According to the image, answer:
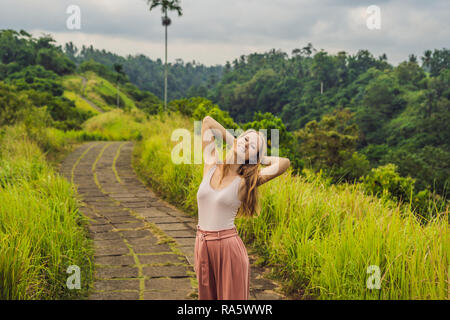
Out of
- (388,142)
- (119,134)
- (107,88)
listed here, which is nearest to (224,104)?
(107,88)

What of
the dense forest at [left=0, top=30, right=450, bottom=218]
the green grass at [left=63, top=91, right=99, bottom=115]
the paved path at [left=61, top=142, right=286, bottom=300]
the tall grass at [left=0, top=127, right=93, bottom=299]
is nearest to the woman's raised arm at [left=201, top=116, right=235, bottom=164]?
the paved path at [left=61, top=142, right=286, bottom=300]

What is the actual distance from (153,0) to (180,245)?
11.8 metres

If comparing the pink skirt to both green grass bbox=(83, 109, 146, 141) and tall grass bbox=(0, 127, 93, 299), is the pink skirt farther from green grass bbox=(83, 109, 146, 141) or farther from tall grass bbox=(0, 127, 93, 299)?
green grass bbox=(83, 109, 146, 141)

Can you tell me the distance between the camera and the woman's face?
1.97m

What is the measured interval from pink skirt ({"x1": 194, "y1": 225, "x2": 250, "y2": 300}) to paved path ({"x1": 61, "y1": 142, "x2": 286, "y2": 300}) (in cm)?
→ 100

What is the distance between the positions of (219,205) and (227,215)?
68 millimetres

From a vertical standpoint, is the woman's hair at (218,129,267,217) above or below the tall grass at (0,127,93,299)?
above

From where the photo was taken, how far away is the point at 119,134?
18969 millimetres

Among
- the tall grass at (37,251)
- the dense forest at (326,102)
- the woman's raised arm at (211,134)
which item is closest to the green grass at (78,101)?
the dense forest at (326,102)

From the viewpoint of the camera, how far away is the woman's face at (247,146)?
6.46 feet

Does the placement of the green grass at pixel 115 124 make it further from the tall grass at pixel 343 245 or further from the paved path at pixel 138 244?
the tall grass at pixel 343 245

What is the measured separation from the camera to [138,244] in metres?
3.95

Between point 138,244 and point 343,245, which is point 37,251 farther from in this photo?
point 343,245
